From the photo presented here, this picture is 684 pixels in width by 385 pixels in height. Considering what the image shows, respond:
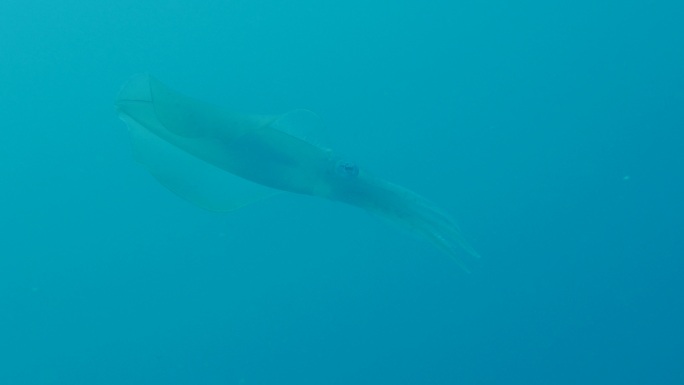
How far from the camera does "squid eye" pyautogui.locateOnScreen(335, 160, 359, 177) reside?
246 cm

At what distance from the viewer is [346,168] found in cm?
246

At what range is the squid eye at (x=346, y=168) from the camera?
8.06 ft

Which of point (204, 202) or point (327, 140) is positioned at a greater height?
A: point (327, 140)

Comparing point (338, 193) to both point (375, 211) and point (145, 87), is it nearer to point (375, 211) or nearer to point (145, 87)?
point (375, 211)

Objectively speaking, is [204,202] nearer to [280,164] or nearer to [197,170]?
[197,170]

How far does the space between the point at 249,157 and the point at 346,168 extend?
344mm

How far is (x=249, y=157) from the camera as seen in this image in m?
2.47

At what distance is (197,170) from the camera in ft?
8.89

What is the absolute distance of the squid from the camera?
2.46 m

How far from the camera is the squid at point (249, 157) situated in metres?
2.46

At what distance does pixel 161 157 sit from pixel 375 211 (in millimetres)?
843

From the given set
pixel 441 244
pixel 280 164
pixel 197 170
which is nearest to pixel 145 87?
pixel 197 170

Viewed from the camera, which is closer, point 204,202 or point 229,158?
point 229,158

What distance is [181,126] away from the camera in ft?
8.06
